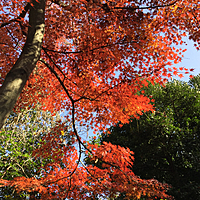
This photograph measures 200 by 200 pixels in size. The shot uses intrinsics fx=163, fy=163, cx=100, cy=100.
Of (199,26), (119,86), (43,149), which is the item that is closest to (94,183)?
(43,149)

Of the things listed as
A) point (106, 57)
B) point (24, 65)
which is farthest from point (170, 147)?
point (24, 65)

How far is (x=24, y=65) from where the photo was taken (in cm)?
305

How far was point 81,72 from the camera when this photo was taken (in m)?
7.55

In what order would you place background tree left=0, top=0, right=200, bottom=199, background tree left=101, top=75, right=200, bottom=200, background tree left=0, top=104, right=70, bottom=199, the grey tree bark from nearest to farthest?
the grey tree bark → background tree left=0, top=0, right=200, bottom=199 → background tree left=0, top=104, right=70, bottom=199 → background tree left=101, top=75, right=200, bottom=200

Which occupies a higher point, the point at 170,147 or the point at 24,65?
the point at 170,147

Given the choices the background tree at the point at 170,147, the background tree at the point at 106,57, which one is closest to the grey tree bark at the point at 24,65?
the background tree at the point at 106,57

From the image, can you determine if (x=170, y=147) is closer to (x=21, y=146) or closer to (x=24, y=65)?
(x=21, y=146)

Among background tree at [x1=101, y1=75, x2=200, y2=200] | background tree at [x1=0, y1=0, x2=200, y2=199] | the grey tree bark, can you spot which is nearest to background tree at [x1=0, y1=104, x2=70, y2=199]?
background tree at [x1=0, y1=0, x2=200, y2=199]

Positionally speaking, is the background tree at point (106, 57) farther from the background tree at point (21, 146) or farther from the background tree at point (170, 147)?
the background tree at point (170, 147)

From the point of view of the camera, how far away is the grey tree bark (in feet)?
8.40

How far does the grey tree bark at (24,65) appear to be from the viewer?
2.56 metres

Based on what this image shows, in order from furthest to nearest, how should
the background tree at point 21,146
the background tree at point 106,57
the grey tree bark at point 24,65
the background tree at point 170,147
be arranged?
the background tree at point 170,147
the background tree at point 21,146
the background tree at point 106,57
the grey tree bark at point 24,65

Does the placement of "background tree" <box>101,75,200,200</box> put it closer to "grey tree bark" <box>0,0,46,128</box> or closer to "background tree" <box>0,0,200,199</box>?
"background tree" <box>0,0,200,199</box>

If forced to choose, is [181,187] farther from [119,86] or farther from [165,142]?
[119,86]
